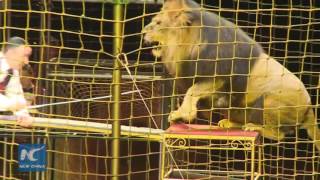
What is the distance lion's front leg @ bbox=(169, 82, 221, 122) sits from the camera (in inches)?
128

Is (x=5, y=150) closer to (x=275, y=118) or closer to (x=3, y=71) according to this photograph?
(x=3, y=71)

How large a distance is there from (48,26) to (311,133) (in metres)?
1.83

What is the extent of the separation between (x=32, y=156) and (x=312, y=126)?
64.0 inches

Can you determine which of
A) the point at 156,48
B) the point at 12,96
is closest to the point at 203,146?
the point at 156,48

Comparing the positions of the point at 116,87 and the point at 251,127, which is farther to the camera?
the point at 251,127

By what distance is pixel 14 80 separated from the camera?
3.47 metres

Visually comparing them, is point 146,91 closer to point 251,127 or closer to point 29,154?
point 29,154

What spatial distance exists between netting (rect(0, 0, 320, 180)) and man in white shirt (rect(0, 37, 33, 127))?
0.32ft

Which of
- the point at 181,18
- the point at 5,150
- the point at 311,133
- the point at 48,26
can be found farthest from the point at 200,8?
the point at 5,150

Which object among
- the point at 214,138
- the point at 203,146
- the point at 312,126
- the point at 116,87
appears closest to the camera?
the point at 116,87

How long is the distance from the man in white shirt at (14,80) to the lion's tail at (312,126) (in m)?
1.43

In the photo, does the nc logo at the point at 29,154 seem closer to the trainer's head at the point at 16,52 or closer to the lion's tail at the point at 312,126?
the trainer's head at the point at 16,52

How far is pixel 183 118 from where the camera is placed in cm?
327

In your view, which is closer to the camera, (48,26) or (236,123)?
(236,123)
